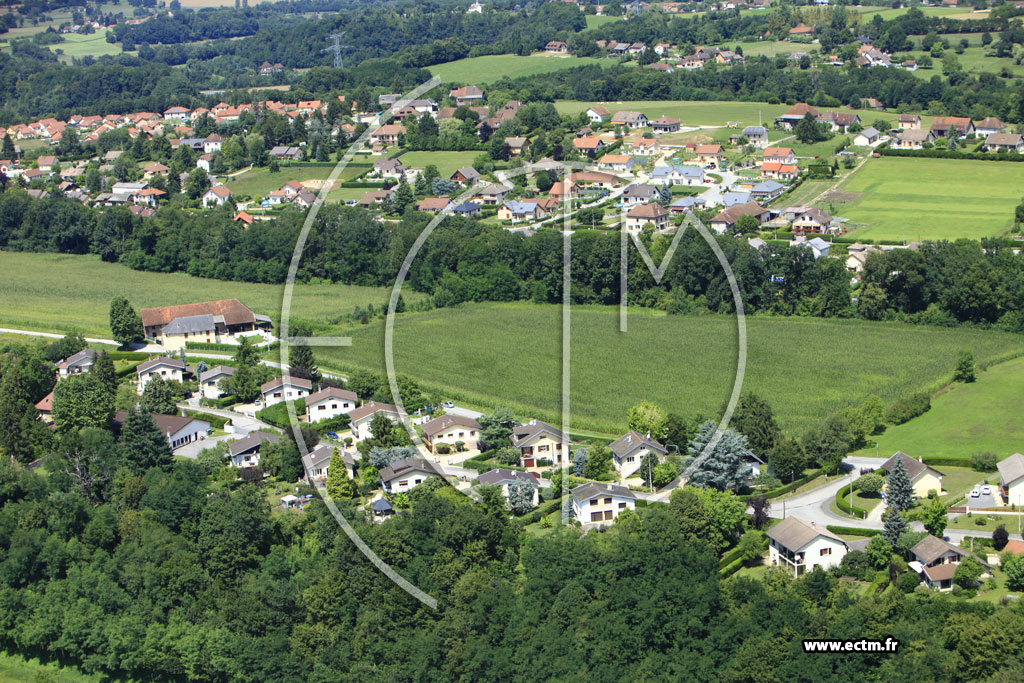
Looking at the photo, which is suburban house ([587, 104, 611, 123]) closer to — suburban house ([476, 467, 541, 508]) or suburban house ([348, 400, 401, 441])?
suburban house ([348, 400, 401, 441])

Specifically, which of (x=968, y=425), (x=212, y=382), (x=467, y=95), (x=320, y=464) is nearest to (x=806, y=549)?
(x=968, y=425)

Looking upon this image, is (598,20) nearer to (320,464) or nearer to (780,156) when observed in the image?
(780,156)

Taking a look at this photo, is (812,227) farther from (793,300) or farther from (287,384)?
(287,384)

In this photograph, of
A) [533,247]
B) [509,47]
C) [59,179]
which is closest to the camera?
[533,247]

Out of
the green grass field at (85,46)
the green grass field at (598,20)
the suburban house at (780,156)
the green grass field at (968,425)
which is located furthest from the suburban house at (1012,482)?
the green grass field at (85,46)

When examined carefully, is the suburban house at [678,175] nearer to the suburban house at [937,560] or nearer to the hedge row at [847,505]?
the hedge row at [847,505]

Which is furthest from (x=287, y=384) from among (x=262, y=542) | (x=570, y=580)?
(x=570, y=580)
